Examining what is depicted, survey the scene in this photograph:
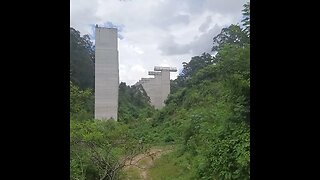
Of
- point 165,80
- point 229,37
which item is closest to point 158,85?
point 165,80

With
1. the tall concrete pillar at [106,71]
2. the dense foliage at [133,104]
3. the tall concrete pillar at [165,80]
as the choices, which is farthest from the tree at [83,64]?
the tall concrete pillar at [165,80]

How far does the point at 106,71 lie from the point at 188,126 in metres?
0.79

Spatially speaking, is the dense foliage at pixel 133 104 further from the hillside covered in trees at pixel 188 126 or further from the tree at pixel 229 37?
the tree at pixel 229 37

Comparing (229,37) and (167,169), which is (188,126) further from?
(229,37)

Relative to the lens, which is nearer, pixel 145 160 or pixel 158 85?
pixel 158 85

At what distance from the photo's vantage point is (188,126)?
2.10 metres

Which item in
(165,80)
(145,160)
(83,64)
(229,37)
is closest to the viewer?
(83,64)

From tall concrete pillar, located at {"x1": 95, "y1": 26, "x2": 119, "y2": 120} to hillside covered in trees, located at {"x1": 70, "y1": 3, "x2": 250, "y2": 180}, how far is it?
5 cm

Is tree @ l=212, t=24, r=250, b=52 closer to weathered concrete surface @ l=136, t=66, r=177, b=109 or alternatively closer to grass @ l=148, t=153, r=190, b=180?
weathered concrete surface @ l=136, t=66, r=177, b=109

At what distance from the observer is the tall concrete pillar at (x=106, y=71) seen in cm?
148

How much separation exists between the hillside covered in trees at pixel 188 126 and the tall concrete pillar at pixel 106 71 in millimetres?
46
